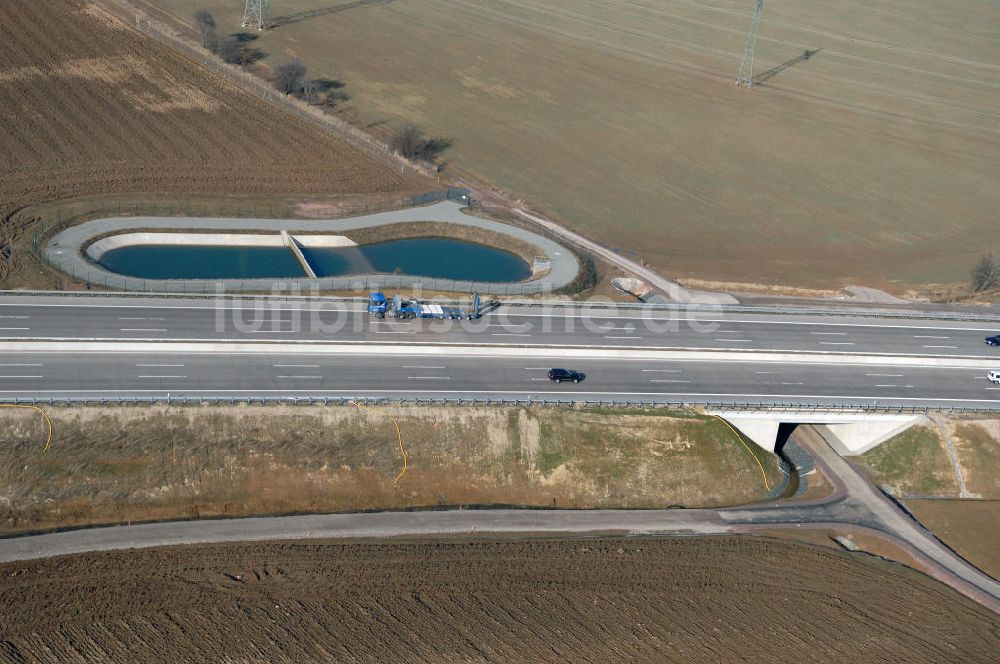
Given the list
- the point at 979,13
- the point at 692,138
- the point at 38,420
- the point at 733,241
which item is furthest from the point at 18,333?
the point at 979,13

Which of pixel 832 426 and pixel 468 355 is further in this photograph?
pixel 832 426

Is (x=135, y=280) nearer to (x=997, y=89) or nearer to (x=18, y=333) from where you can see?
(x=18, y=333)

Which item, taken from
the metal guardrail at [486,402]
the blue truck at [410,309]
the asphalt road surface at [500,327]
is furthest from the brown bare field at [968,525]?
the blue truck at [410,309]

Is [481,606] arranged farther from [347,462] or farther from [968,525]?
[968,525]

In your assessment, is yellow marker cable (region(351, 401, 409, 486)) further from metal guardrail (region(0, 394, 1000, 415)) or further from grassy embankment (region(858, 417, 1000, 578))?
grassy embankment (region(858, 417, 1000, 578))

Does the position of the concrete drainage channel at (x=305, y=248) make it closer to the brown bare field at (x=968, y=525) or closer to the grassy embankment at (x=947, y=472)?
the grassy embankment at (x=947, y=472)

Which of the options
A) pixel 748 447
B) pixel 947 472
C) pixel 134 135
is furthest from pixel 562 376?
pixel 134 135
